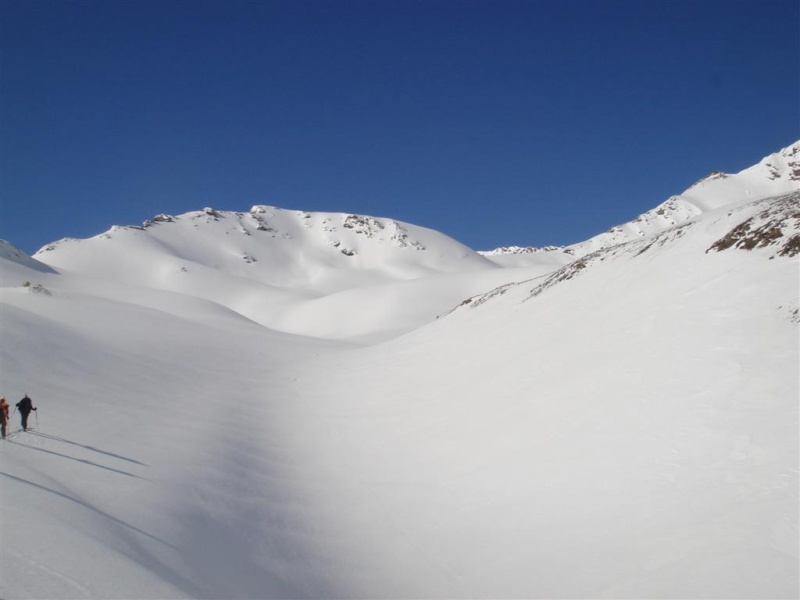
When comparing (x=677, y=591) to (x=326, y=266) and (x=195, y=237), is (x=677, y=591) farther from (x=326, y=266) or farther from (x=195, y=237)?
(x=195, y=237)

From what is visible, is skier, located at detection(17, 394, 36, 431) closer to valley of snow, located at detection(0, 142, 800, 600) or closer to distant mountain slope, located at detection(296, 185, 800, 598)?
valley of snow, located at detection(0, 142, 800, 600)

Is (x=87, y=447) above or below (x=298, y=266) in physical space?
below

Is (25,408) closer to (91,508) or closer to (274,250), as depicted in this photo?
(91,508)

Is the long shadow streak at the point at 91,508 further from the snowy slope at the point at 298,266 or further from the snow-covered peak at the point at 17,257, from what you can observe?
the snow-covered peak at the point at 17,257

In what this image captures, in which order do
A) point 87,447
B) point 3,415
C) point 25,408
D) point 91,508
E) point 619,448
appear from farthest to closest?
point 87,447 → point 25,408 → point 3,415 → point 619,448 → point 91,508

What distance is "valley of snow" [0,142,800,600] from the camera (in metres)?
7.28

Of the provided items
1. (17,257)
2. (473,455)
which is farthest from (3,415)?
(17,257)

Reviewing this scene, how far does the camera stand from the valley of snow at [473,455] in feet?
23.9

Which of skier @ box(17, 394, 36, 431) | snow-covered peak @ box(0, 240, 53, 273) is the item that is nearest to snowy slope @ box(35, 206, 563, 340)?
snow-covered peak @ box(0, 240, 53, 273)

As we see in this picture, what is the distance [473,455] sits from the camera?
1266 cm

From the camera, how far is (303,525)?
10305mm

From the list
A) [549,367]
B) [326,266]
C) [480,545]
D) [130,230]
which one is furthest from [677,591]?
[130,230]

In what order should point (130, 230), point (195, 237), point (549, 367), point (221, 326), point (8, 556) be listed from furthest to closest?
1. point (195, 237)
2. point (130, 230)
3. point (221, 326)
4. point (549, 367)
5. point (8, 556)

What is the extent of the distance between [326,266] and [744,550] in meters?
148
